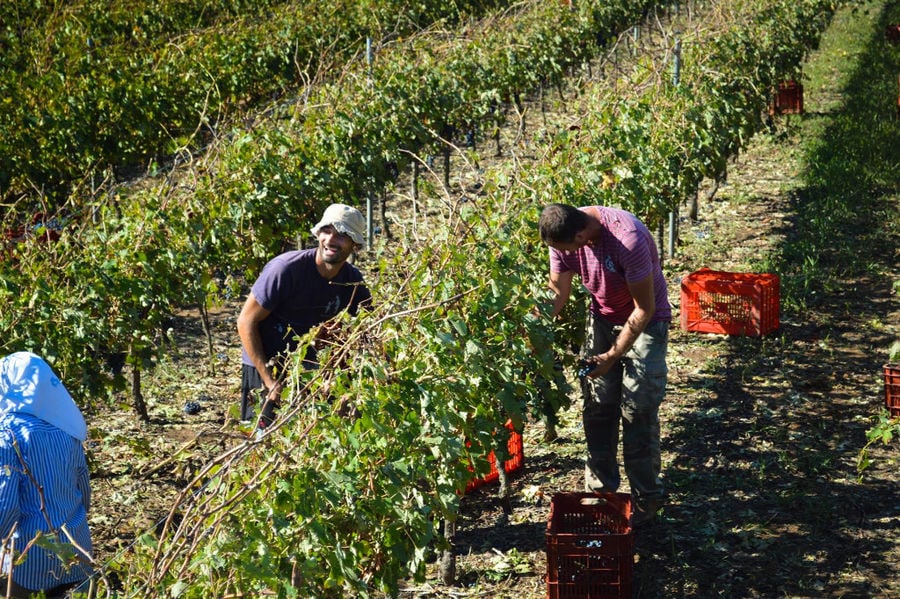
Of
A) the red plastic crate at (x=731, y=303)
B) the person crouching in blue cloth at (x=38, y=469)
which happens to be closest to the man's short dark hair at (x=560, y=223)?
the person crouching in blue cloth at (x=38, y=469)

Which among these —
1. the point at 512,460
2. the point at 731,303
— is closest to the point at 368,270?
the point at 731,303

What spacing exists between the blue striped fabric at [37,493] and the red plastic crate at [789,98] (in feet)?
37.6

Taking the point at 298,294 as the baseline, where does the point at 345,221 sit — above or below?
above

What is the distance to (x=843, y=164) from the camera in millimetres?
10852

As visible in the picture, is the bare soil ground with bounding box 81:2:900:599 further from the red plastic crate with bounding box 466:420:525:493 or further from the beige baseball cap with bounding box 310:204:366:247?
the beige baseball cap with bounding box 310:204:366:247

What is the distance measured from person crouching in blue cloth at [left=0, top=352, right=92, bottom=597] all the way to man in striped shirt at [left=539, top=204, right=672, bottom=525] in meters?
1.87

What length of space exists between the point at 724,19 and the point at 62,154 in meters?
6.73

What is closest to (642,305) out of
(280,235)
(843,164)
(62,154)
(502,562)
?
(502,562)

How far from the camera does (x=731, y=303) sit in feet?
22.6

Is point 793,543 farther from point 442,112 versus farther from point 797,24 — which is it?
point 797,24

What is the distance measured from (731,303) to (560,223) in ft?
10.2

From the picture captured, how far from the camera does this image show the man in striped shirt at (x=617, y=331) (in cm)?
426

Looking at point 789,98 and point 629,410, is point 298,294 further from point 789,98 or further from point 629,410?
point 789,98

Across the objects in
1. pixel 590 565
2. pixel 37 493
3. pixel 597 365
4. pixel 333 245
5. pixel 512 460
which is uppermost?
pixel 333 245
